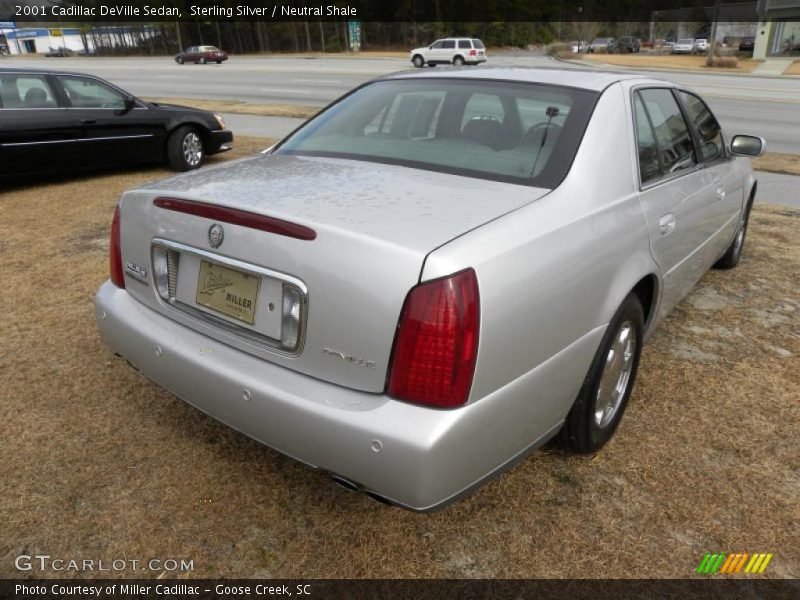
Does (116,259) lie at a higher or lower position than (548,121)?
lower

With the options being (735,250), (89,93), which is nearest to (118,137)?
(89,93)

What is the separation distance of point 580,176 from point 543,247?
51 centimetres

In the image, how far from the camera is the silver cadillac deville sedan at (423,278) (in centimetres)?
193

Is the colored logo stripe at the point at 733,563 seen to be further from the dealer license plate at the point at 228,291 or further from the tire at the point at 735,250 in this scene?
the tire at the point at 735,250

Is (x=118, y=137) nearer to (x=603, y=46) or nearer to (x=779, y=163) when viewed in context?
(x=779, y=163)

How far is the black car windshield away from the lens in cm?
265

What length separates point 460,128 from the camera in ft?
9.89

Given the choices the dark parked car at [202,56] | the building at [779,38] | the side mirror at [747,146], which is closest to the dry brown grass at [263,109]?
the side mirror at [747,146]

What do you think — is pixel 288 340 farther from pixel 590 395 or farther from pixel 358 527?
pixel 590 395

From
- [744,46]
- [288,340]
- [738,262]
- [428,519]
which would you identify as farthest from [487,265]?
[744,46]

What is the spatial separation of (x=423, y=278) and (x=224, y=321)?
2.74 feet

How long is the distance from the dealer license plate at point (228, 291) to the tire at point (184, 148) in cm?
706

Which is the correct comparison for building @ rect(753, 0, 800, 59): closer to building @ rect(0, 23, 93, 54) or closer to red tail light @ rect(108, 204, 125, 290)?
red tail light @ rect(108, 204, 125, 290)

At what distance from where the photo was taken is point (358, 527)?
245 cm
